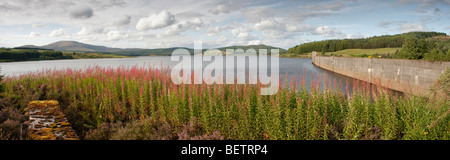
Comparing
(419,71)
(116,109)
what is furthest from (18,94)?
(419,71)

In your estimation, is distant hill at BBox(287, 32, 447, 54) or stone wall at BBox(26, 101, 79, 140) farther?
distant hill at BBox(287, 32, 447, 54)

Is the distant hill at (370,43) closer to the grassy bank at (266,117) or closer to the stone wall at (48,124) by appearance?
the grassy bank at (266,117)

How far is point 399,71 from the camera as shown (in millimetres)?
25656

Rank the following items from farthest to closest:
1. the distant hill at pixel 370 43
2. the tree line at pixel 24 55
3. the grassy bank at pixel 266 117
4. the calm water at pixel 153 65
→ the distant hill at pixel 370 43 < the tree line at pixel 24 55 < the calm water at pixel 153 65 < the grassy bank at pixel 266 117

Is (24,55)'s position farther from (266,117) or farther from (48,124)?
(266,117)

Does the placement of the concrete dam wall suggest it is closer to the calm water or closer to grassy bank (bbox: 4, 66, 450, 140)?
grassy bank (bbox: 4, 66, 450, 140)

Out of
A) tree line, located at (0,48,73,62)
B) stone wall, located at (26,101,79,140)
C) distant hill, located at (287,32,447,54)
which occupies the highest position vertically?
distant hill, located at (287,32,447,54)

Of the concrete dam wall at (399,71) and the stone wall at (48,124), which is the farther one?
the concrete dam wall at (399,71)

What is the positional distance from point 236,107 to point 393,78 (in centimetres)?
2644

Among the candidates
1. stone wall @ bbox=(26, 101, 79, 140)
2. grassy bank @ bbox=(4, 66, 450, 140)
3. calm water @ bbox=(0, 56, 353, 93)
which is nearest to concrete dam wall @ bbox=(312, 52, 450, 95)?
grassy bank @ bbox=(4, 66, 450, 140)

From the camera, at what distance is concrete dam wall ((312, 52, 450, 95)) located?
764 inches

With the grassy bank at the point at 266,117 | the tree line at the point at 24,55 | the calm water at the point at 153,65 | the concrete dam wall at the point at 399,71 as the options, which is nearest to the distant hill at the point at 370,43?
the calm water at the point at 153,65

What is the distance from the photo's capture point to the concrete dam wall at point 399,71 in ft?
63.7
